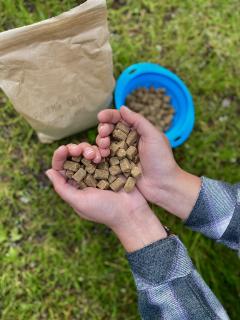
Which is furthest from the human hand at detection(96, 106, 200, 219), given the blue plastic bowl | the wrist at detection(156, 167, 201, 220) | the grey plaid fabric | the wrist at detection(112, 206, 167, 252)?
the blue plastic bowl

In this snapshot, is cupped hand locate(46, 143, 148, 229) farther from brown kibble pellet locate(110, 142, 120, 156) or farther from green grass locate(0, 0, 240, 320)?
green grass locate(0, 0, 240, 320)

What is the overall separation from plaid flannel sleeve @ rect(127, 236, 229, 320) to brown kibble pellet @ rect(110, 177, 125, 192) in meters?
0.28

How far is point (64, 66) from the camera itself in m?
1.58

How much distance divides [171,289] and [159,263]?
10 cm

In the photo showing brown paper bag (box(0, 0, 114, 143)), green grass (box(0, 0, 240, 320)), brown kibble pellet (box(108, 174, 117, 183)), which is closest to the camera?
brown paper bag (box(0, 0, 114, 143))

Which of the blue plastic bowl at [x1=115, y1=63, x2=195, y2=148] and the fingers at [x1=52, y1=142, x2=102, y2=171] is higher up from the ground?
the fingers at [x1=52, y1=142, x2=102, y2=171]

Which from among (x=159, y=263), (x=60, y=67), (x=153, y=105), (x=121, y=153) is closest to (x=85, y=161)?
(x=121, y=153)

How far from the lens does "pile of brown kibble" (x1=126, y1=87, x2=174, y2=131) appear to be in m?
2.15

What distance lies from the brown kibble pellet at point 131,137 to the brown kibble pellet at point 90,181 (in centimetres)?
20

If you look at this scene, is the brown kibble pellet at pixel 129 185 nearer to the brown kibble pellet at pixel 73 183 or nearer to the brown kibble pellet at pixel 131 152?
the brown kibble pellet at pixel 131 152

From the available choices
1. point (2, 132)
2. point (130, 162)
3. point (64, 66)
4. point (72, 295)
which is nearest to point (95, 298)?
point (72, 295)

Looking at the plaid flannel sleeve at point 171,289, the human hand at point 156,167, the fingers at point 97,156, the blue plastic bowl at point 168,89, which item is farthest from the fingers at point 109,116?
the plaid flannel sleeve at point 171,289

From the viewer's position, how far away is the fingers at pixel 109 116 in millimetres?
1656

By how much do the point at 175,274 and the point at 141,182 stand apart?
41 centimetres
